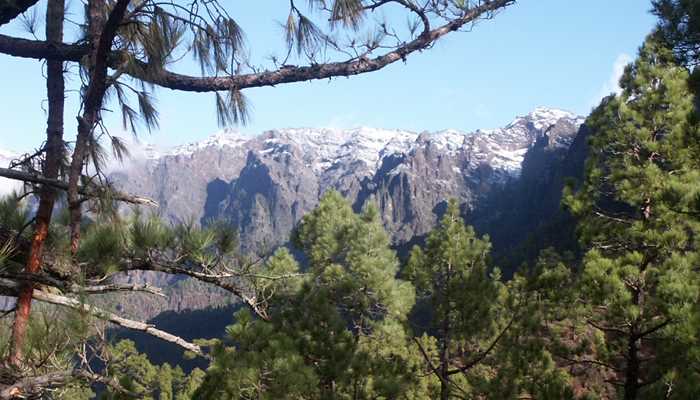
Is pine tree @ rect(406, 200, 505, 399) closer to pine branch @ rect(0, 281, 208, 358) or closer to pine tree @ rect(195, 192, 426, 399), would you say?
pine tree @ rect(195, 192, 426, 399)

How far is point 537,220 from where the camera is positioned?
11712 cm

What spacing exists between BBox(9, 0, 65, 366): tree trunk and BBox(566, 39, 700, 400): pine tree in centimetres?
577

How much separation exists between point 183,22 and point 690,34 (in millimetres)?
4299

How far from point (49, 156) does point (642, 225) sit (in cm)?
707

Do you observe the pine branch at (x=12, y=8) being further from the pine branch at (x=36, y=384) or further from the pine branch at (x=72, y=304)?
the pine branch at (x=36, y=384)

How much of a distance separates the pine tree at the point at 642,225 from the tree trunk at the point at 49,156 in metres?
5.77

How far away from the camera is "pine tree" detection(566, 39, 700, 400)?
6.37m

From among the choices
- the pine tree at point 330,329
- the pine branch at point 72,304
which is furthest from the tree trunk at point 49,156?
the pine tree at point 330,329

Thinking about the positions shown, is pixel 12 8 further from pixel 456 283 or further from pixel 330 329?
pixel 456 283

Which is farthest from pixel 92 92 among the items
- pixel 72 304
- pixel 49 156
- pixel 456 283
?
pixel 456 283

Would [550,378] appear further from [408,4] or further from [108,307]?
[108,307]

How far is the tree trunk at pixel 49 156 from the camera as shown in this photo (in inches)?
111

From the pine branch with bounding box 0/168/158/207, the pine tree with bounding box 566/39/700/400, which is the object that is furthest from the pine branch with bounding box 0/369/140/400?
the pine tree with bounding box 566/39/700/400

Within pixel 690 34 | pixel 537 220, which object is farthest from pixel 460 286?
pixel 537 220
